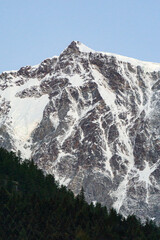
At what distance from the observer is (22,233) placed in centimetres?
17462

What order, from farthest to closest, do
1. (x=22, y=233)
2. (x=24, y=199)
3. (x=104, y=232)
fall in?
(x=24, y=199)
(x=104, y=232)
(x=22, y=233)

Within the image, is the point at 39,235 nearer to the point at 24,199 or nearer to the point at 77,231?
the point at 77,231

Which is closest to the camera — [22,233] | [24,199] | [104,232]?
[22,233]

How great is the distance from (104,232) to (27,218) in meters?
17.3

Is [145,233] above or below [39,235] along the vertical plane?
above

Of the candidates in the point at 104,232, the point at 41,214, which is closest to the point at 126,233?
the point at 104,232

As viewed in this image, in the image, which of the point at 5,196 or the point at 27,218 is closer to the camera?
the point at 27,218

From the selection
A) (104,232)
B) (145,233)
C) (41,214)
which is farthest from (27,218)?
(145,233)

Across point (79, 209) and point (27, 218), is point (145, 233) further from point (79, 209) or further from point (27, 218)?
point (27, 218)

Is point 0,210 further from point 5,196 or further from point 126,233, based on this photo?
point 126,233

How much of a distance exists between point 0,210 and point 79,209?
19.2 metres

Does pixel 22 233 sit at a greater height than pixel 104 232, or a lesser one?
lesser

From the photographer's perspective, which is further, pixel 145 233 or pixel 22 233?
pixel 145 233

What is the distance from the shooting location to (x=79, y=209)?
19725 centimetres
